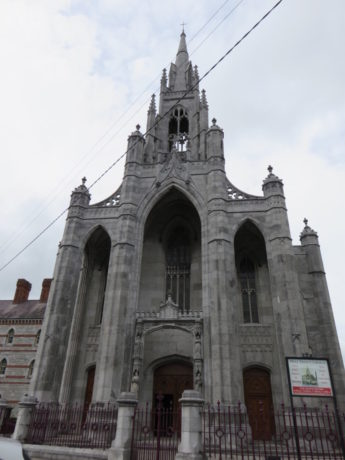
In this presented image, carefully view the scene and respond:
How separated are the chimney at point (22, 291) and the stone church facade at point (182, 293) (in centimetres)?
1642

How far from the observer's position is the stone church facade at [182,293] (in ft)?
53.4

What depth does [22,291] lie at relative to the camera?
34656mm

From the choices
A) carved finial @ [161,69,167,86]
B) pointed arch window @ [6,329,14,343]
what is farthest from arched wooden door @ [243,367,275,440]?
carved finial @ [161,69,167,86]

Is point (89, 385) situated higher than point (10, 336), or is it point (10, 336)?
point (10, 336)

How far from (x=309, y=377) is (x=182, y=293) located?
11.4 meters

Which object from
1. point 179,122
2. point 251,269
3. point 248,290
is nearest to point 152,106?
point 179,122

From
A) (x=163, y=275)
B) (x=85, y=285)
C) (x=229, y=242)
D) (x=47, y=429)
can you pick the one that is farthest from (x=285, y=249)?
(x=47, y=429)

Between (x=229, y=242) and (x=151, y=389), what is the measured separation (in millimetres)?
8546

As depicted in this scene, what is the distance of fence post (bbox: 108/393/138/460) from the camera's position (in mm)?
9094

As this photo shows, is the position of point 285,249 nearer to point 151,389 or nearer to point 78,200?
point 151,389

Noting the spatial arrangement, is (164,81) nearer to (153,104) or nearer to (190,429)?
(153,104)

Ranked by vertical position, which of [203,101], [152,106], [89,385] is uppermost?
[152,106]

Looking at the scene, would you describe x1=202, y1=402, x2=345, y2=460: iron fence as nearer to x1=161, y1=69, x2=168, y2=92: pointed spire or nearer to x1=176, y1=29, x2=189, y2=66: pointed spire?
x1=161, y1=69, x2=168, y2=92: pointed spire

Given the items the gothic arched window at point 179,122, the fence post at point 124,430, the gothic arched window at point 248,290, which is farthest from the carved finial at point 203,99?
the fence post at point 124,430
